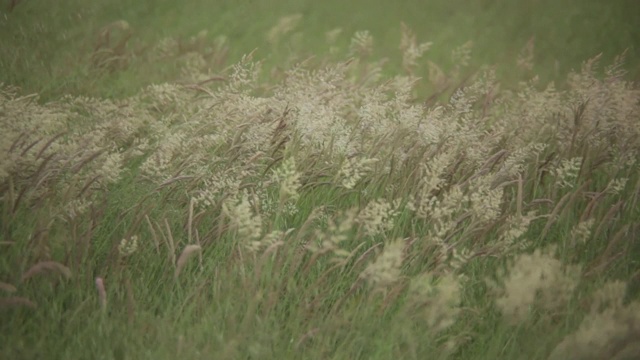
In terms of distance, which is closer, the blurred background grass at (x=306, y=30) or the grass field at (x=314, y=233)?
the grass field at (x=314, y=233)

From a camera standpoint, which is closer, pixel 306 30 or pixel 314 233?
pixel 314 233

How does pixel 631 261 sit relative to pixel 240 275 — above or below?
above

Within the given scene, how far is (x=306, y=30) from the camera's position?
6.61 m

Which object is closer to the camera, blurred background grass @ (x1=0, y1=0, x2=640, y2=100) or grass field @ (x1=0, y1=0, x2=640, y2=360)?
grass field @ (x1=0, y1=0, x2=640, y2=360)

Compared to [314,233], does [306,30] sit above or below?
above

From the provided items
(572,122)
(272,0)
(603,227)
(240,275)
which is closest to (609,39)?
(272,0)

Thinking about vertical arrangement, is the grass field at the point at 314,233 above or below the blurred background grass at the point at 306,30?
below

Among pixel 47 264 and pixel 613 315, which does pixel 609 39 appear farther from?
pixel 47 264

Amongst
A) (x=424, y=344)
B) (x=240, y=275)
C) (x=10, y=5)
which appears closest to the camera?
(x=424, y=344)

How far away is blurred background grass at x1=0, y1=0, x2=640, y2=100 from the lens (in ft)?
14.8

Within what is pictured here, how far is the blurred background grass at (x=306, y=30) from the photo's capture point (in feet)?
14.8

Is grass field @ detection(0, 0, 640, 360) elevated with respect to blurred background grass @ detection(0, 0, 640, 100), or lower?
lower

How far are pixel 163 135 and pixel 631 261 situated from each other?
6.71ft

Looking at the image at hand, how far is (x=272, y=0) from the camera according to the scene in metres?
6.75
